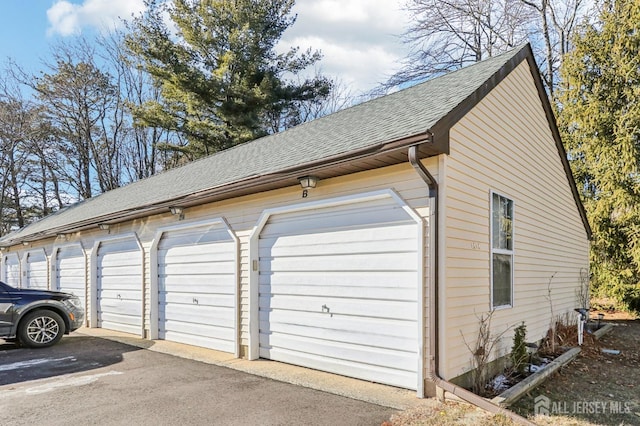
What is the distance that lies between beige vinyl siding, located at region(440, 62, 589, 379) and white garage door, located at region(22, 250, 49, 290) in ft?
39.4

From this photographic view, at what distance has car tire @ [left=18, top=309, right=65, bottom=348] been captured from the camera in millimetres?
7242

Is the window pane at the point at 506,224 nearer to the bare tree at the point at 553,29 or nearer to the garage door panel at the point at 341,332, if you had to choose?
the garage door panel at the point at 341,332

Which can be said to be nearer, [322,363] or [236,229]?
[322,363]

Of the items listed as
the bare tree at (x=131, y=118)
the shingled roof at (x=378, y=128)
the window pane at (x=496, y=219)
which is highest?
the bare tree at (x=131, y=118)

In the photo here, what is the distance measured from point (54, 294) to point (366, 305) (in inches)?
243

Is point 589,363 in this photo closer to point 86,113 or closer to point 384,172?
point 384,172

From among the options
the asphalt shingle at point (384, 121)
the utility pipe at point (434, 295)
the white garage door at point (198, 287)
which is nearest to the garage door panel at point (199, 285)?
the white garage door at point (198, 287)

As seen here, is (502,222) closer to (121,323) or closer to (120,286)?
(120,286)

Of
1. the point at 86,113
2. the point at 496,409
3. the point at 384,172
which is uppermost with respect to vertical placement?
the point at 86,113

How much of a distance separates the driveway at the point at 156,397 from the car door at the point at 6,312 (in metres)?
0.95

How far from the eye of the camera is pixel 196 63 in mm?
18047

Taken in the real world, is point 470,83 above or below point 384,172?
above

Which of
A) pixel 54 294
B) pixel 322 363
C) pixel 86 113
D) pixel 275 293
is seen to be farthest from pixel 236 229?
pixel 86 113

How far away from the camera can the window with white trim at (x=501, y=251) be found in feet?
17.5
